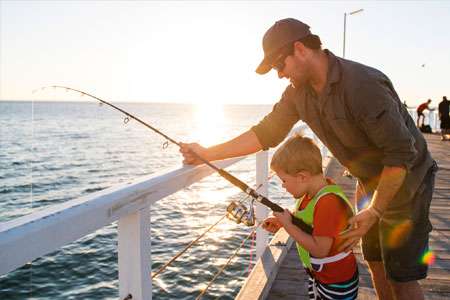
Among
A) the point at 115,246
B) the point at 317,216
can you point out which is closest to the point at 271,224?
the point at 317,216

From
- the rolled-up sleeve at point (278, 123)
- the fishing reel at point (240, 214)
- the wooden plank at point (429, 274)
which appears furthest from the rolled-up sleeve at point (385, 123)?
the wooden plank at point (429, 274)

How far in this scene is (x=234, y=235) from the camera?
12.4 m

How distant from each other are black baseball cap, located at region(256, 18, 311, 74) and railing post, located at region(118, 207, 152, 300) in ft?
3.14

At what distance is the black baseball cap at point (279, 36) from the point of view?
7.31ft

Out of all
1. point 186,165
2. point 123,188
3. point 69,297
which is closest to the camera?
point 123,188

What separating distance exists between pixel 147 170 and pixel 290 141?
2456 centimetres

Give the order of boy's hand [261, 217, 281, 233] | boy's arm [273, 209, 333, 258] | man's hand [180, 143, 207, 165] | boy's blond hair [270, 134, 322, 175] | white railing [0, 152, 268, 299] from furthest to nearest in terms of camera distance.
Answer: man's hand [180, 143, 207, 165] < boy's hand [261, 217, 281, 233] < boy's blond hair [270, 134, 322, 175] < boy's arm [273, 209, 333, 258] < white railing [0, 152, 268, 299]

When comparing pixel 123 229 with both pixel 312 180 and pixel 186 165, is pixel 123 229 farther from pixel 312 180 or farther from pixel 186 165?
pixel 312 180

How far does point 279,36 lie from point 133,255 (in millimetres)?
1198

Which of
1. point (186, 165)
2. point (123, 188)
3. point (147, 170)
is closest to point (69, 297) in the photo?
point (186, 165)

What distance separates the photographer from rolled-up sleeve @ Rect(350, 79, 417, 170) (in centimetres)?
211

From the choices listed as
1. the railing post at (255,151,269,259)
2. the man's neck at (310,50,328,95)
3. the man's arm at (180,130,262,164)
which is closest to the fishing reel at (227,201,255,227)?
the man's arm at (180,130,262,164)

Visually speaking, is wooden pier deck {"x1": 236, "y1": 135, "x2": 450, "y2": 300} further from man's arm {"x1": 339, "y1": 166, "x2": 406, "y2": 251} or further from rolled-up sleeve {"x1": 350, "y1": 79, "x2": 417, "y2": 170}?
rolled-up sleeve {"x1": 350, "y1": 79, "x2": 417, "y2": 170}

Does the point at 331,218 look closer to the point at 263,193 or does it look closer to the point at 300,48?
the point at 300,48
